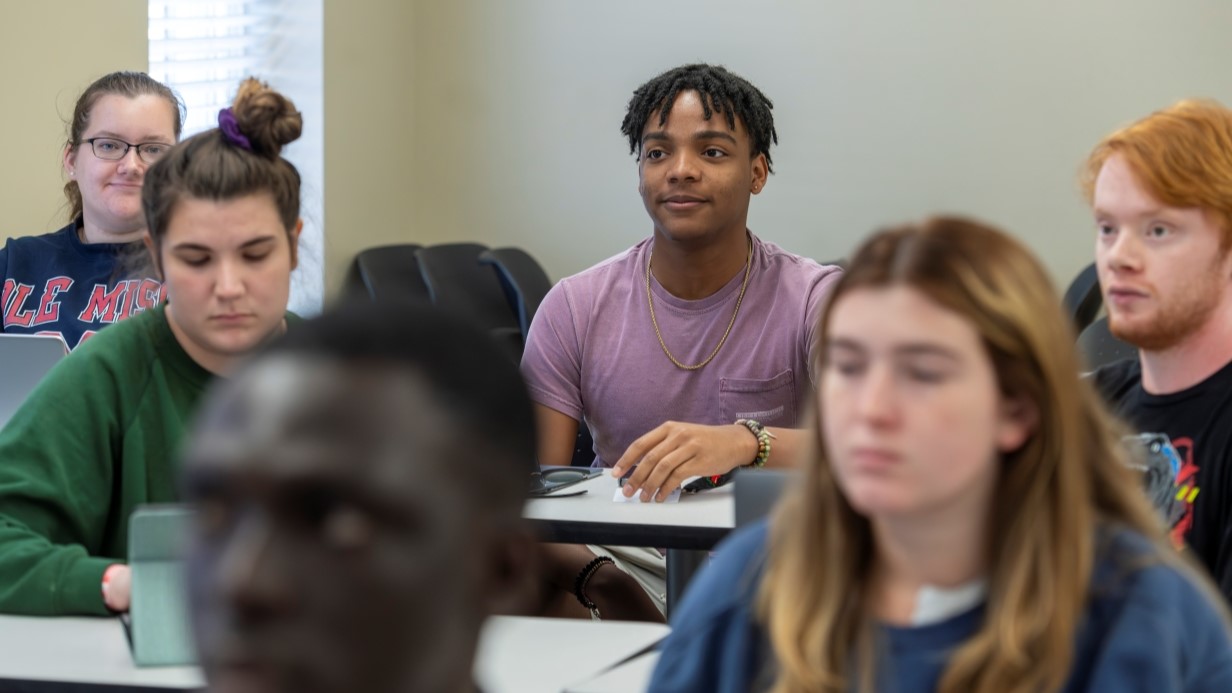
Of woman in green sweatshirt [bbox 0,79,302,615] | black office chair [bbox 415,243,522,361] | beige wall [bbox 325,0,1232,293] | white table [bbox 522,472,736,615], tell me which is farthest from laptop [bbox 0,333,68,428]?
beige wall [bbox 325,0,1232,293]

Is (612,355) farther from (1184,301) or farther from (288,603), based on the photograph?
(288,603)

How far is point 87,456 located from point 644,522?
80cm

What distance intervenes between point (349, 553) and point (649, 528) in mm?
1621

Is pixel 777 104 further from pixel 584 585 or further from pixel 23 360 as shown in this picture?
pixel 23 360

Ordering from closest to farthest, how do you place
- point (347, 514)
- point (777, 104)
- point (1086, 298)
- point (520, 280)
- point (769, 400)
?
point (347, 514) → point (769, 400) → point (1086, 298) → point (520, 280) → point (777, 104)

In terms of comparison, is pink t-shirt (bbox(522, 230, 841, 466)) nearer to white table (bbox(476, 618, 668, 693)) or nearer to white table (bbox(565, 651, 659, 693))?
white table (bbox(476, 618, 668, 693))

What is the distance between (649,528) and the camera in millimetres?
2137

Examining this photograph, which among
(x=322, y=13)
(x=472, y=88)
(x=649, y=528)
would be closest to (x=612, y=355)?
(x=649, y=528)

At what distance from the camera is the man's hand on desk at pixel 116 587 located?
167 centimetres

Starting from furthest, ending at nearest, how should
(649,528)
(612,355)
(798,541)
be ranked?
(612,355) < (649,528) < (798,541)

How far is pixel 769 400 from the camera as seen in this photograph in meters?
2.73

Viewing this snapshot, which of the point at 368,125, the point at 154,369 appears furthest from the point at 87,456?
the point at 368,125

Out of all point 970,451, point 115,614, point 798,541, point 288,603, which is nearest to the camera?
point 288,603

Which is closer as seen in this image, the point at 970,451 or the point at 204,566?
the point at 204,566
